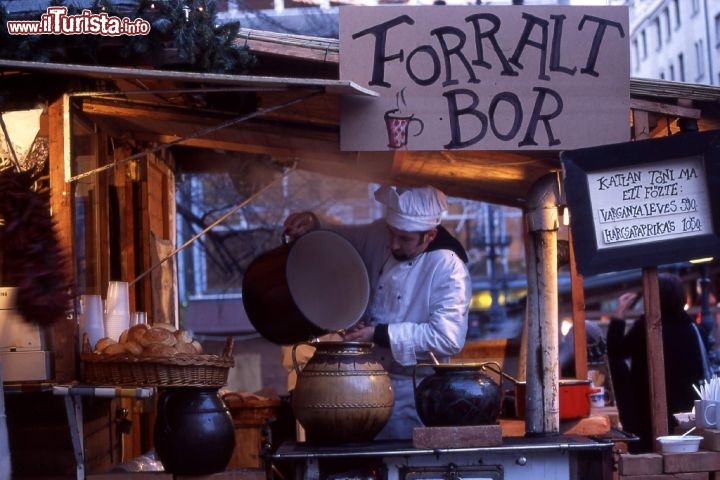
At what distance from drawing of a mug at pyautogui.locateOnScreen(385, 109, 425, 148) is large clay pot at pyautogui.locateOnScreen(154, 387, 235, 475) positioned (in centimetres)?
149

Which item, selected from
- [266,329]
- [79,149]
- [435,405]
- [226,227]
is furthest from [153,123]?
[226,227]

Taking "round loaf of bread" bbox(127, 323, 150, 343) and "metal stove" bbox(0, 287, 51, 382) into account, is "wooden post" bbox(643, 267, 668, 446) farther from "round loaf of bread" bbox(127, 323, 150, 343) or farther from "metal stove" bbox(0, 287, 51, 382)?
"metal stove" bbox(0, 287, 51, 382)

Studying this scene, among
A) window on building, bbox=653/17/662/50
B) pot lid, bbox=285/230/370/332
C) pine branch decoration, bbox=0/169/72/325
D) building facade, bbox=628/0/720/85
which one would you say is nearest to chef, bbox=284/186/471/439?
pot lid, bbox=285/230/370/332

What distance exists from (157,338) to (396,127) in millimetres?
1531

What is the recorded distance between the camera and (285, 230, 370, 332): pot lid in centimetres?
589

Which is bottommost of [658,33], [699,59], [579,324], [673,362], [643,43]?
[673,362]

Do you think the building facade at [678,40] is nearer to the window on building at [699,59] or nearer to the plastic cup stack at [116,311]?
the window on building at [699,59]

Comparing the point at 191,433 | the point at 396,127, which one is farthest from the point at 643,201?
the point at 191,433

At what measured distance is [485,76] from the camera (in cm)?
551

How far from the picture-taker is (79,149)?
6.27m

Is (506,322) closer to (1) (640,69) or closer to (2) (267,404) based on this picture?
(1) (640,69)

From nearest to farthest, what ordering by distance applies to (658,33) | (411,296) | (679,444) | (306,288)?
(679,444) < (411,296) < (306,288) < (658,33)

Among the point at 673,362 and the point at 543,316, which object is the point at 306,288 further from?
the point at 673,362

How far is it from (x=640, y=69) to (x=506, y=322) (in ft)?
68.0
